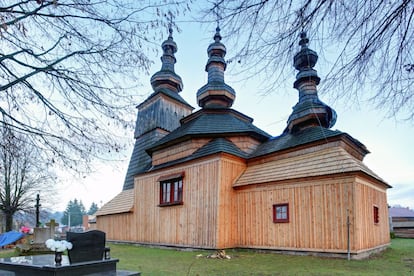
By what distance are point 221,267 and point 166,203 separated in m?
6.33

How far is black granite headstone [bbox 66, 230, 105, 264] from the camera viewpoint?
16.5 feet

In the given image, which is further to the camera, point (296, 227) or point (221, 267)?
point (296, 227)

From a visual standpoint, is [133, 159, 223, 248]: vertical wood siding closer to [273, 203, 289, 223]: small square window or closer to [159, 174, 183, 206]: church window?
[159, 174, 183, 206]: church window

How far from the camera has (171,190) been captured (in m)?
13.9

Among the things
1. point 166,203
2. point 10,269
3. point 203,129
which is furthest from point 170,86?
point 10,269

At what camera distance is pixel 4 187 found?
21453mm

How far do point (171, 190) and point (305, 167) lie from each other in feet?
21.2

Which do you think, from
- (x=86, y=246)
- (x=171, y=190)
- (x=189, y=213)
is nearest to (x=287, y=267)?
(x=86, y=246)

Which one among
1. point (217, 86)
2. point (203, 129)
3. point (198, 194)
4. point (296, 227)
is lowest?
point (296, 227)

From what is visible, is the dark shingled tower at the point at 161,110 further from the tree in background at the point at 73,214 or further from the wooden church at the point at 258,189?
the tree in background at the point at 73,214

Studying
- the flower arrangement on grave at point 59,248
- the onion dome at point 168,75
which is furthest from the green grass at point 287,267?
the onion dome at point 168,75

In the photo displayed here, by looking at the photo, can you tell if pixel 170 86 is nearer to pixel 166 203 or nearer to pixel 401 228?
pixel 166 203

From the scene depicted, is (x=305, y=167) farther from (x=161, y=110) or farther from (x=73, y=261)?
(x=161, y=110)

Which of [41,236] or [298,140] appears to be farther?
[298,140]
